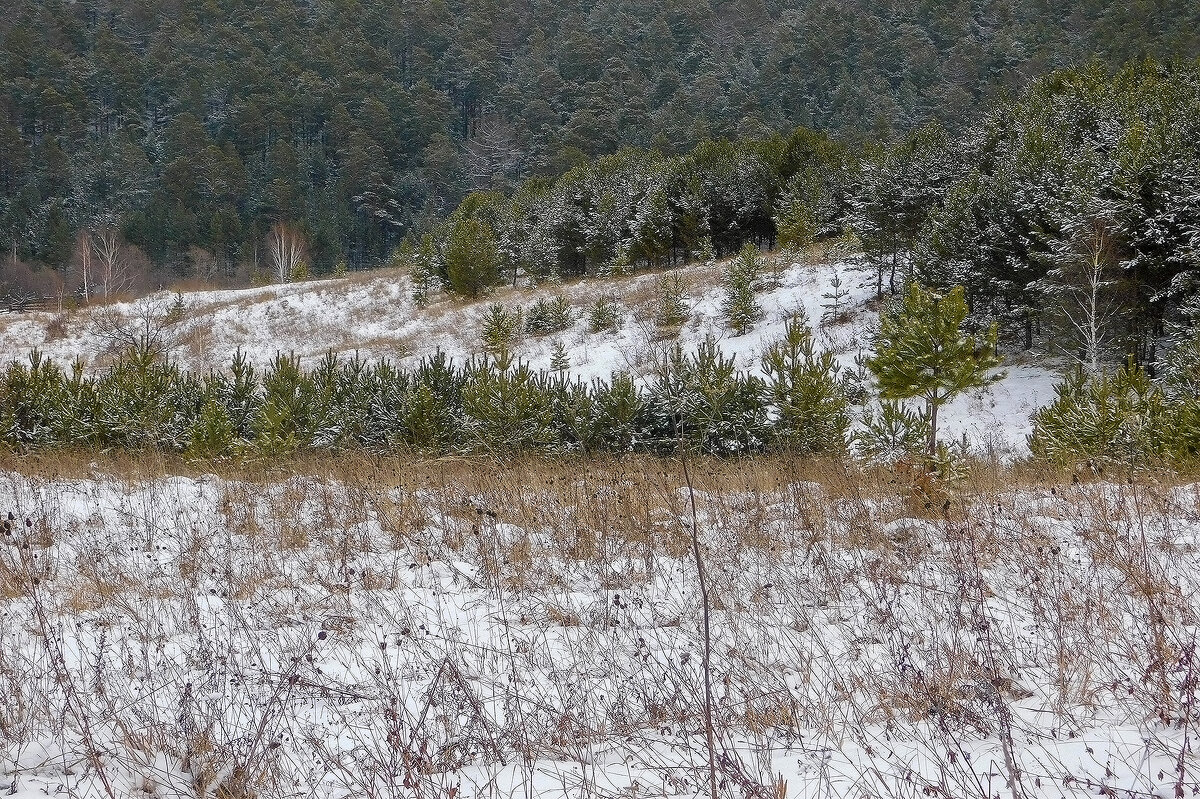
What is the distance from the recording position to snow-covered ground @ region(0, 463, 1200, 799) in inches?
88.7

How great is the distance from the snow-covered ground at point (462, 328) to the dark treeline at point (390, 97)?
76.9 ft

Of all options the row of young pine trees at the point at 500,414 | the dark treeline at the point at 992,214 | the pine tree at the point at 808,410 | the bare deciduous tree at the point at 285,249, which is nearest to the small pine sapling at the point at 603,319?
the dark treeline at the point at 992,214

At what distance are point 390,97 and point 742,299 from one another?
85940 millimetres

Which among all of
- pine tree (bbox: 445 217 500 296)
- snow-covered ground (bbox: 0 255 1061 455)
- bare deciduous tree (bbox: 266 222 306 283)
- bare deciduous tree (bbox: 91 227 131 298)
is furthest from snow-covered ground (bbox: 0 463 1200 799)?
bare deciduous tree (bbox: 266 222 306 283)

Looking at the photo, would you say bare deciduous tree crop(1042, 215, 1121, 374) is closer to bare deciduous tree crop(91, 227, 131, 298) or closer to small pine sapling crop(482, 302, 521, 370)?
small pine sapling crop(482, 302, 521, 370)

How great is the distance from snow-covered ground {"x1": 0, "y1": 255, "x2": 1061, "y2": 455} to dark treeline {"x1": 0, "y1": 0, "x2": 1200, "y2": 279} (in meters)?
23.4

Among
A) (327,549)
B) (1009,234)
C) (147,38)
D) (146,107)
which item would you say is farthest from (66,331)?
(147,38)

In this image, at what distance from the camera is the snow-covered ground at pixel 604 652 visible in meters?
2.25

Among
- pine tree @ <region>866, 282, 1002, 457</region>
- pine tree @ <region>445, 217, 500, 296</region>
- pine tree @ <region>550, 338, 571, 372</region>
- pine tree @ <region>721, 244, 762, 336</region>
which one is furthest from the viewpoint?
pine tree @ <region>445, 217, 500, 296</region>

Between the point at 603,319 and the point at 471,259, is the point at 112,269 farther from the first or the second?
the point at 603,319

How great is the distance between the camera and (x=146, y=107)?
91.1 m

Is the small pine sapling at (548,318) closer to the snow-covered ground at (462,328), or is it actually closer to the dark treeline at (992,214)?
the snow-covered ground at (462,328)

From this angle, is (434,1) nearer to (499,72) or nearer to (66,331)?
(499,72)

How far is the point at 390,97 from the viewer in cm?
9356
